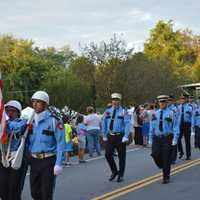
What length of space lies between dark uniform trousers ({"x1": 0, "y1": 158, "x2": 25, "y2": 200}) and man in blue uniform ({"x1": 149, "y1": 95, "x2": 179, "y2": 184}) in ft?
17.1

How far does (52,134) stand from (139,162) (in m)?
9.03

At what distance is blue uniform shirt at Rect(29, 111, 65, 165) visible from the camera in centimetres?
792

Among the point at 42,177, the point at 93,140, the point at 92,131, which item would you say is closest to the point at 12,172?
the point at 42,177

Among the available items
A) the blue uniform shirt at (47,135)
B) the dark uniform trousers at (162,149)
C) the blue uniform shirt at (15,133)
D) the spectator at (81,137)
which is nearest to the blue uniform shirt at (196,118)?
the spectator at (81,137)

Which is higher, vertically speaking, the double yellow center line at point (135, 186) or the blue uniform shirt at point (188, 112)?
the blue uniform shirt at point (188, 112)

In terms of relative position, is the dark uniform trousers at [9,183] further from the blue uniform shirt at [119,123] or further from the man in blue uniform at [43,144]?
A: the blue uniform shirt at [119,123]

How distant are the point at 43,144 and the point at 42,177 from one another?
0.44 m

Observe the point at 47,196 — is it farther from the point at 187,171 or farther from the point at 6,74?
the point at 6,74

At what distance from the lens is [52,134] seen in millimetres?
7957

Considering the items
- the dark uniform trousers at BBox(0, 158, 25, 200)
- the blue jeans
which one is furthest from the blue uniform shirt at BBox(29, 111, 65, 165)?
the blue jeans

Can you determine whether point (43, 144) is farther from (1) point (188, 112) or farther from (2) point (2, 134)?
(1) point (188, 112)

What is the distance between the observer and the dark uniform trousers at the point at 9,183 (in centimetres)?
789

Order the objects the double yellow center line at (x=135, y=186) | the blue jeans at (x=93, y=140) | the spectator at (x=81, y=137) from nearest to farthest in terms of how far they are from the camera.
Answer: the double yellow center line at (x=135, y=186), the spectator at (x=81, y=137), the blue jeans at (x=93, y=140)

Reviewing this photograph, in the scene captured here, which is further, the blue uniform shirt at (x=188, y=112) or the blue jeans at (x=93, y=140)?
the blue jeans at (x=93, y=140)
